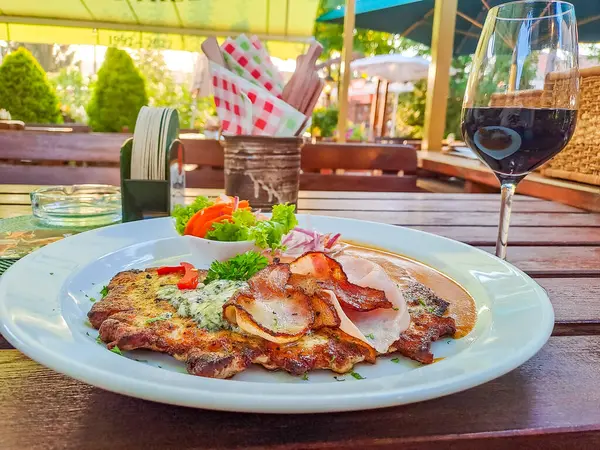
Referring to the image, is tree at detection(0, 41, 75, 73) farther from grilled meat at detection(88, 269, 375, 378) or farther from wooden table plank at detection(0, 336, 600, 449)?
wooden table plank at detection(0, 336, 600, 449)

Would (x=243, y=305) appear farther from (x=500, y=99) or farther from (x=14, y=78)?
(x=14, y=78)

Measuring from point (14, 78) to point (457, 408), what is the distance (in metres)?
9.32

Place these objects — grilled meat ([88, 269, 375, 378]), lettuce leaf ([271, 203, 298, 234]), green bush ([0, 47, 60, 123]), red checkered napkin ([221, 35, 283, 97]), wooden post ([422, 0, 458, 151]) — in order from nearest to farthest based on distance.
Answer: grilled meat ([88, 269, 375, 378]) → lettuce leaf ([271, 203, 298, 234]) → red checkered napkin ([221, 35, 283, 97]) → wooden post ([422, 0, 458, 151]) → green bush ([0, 47, 60, 123])

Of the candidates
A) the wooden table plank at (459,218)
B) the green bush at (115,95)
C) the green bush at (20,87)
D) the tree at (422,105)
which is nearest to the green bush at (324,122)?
the green bush at (115,95)

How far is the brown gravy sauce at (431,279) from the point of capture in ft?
2.64

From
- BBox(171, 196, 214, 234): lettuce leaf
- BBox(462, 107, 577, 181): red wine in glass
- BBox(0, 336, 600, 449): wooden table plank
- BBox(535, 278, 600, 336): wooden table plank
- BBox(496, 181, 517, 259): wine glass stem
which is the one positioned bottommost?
BBox(0, 336, 600, 449): wooden table plank

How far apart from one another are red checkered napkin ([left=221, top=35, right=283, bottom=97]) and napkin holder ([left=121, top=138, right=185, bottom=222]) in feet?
1.44

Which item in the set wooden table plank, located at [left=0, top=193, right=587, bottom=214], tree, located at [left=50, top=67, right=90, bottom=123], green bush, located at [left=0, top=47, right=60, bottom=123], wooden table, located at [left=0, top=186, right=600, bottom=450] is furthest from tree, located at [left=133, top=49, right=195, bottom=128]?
wooden table, located at [left=0, top=186, right=600, bottom=450]

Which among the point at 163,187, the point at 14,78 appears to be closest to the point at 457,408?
the point at 163,187

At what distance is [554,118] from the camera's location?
0.95m

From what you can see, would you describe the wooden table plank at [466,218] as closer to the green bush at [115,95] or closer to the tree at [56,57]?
the green bush at [115,95]

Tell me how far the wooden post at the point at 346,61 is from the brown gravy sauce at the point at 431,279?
587 cm

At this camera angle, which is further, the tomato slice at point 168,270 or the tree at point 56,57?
the tree at point 56,57

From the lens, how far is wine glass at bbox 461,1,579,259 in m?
0.93
